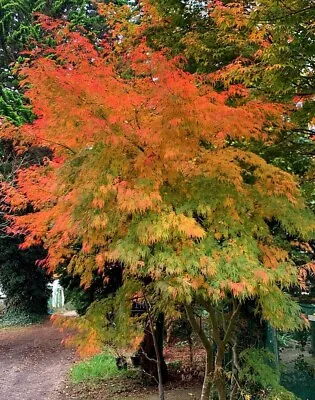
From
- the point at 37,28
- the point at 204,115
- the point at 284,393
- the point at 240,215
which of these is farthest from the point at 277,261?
the point at 37,28

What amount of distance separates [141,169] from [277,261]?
169cm

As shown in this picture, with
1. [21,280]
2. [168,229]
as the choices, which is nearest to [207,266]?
[168,229]

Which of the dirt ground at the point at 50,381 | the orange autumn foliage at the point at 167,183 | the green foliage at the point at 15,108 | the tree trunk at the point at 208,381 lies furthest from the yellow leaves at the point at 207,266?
the green foliage at the point at 15,108

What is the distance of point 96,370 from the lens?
31.3 ft

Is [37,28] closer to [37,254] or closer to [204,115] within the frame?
[37,254]

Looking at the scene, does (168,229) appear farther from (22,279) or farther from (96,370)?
(22,279)

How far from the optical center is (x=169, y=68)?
455cm

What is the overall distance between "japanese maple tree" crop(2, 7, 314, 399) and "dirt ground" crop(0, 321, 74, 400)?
5.56 m

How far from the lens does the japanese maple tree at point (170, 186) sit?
3662 mm

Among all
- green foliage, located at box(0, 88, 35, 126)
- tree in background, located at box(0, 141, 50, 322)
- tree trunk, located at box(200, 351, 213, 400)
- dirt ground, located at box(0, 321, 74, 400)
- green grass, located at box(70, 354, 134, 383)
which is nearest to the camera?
tree trunk, located at box(200, 351, 213, 400)

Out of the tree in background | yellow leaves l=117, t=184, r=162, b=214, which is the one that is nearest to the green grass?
yellow leaves l=117, t=184, r=162, b=214

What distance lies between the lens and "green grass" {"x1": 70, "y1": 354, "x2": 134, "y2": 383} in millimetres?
9141

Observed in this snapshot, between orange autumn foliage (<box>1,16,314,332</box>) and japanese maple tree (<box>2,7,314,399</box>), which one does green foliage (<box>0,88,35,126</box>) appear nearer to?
japanese maple tree (<box>2,7,314,399</box>)

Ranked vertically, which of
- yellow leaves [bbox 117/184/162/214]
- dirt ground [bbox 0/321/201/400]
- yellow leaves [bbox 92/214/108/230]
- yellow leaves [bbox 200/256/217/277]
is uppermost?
yellow leaves [bbox 117/184/162/214]
